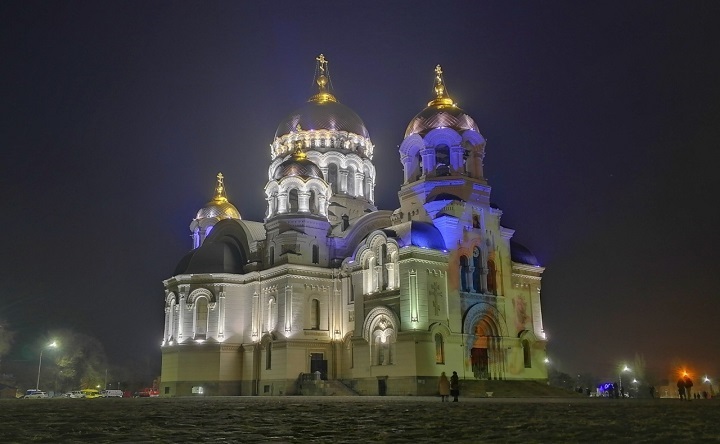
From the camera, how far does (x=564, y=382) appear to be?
59000mm

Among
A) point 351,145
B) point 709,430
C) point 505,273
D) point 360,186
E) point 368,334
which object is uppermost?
point 351,145

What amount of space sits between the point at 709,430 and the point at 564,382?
2102 inches

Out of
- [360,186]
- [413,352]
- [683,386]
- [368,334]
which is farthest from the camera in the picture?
[360,186]

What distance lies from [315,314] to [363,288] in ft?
13.3

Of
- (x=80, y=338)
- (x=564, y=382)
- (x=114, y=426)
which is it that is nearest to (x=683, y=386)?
(x=114, y=426)

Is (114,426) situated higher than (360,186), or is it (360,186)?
(360,186)

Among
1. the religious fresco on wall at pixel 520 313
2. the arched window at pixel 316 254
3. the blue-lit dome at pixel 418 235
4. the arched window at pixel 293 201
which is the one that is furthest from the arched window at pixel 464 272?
the arched window at pixel 293 201

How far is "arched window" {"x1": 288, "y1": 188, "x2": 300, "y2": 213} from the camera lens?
133 ft

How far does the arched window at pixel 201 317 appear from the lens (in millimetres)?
40969

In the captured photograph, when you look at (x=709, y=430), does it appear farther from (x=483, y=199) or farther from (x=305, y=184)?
(x=305, y=184)

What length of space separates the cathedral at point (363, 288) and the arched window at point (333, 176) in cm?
15

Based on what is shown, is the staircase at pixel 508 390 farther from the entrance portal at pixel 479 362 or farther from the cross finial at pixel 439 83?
the cross finial at pixel 439 83

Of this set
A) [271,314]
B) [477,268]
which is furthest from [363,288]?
[271,314]

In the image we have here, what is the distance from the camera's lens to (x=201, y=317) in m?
41.4
